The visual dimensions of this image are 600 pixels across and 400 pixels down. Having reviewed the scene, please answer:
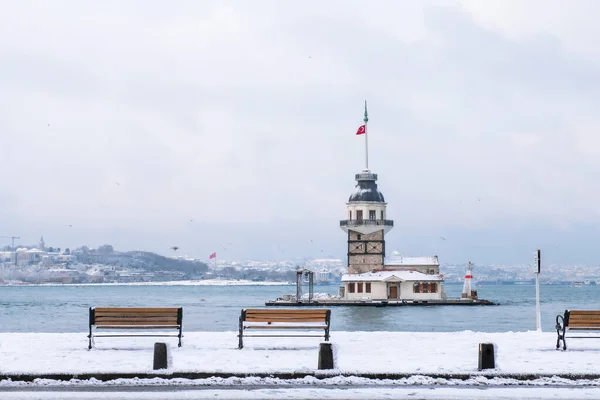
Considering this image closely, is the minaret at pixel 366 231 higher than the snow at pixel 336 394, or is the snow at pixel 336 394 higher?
the minaret at pixel 366 231

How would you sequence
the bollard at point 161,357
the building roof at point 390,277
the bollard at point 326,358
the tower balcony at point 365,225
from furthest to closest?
the tower balcony at point 365,225 < the building roof at point 390,277 < the bollard at point 326,358 < the bollard at point 161,357

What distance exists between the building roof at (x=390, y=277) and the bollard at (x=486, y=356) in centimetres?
9238

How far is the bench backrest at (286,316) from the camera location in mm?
23531

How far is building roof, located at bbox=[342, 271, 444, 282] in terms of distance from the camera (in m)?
112

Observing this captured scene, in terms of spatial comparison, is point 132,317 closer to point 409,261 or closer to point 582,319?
point 582,319

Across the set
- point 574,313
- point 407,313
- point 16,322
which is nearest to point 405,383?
point 574,313

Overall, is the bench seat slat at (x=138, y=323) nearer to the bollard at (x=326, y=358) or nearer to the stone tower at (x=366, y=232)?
the bollard at (x=326, y=358)

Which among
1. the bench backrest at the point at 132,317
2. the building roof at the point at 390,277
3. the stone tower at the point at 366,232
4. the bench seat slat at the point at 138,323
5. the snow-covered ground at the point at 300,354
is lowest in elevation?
the snow-covered ground at the point at 300,354

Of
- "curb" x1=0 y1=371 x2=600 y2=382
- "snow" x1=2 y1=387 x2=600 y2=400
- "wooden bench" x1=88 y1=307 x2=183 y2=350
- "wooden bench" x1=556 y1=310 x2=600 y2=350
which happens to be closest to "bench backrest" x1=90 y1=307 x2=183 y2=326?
"wooden bench" x1=88 y1=307 x2=183 y2=350

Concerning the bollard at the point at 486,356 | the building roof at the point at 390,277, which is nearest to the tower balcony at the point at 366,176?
the building roof at the point at 390,277

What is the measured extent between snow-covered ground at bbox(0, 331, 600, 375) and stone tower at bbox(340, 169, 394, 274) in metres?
87.7

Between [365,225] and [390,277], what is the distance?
7019 millimetres

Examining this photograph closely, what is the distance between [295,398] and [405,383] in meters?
2.66

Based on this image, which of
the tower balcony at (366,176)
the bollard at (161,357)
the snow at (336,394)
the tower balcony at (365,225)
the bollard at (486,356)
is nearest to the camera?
the snow at (336,394)
